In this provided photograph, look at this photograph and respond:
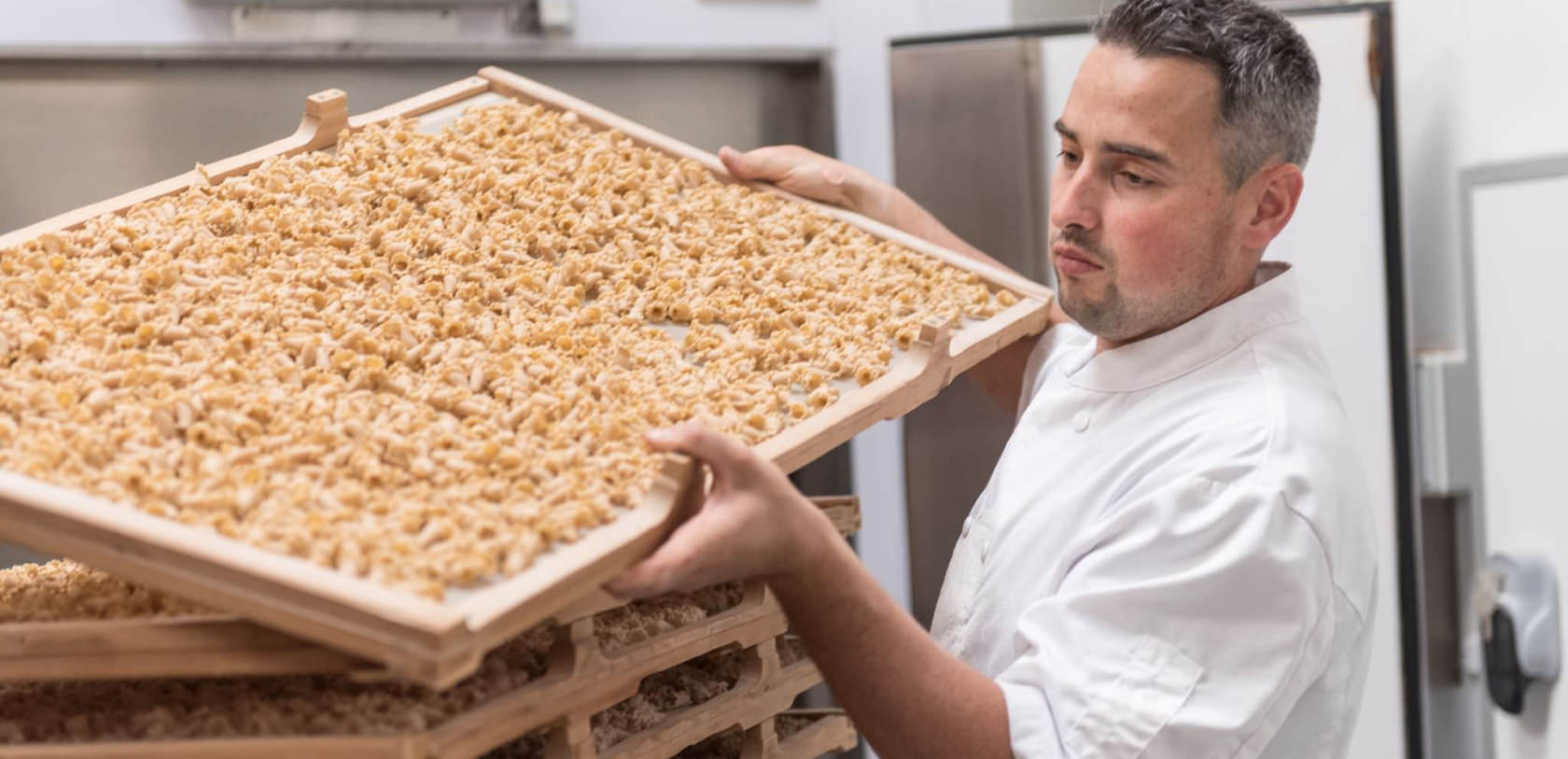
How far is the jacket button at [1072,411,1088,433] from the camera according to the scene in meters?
1.56

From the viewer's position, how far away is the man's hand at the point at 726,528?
0.98 meters

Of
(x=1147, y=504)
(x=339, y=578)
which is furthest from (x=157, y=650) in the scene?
Result: (x=1147, y=504)

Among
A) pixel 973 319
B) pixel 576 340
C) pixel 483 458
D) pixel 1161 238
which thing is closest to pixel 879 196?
pixel 973 319

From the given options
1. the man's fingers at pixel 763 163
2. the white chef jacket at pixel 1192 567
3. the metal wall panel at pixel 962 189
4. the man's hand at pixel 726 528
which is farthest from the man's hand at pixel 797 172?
the metal wall panel at pixel 962 189

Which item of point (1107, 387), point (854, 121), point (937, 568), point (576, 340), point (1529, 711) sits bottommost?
point (1529, 711)

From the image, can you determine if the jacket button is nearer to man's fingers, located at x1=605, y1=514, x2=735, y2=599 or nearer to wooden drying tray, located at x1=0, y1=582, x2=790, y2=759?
wooden drying tray, located at x1=0, y1=582, x2=790, y2=759

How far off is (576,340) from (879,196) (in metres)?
0.69

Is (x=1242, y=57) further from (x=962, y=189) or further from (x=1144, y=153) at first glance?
(x=962, y=189)

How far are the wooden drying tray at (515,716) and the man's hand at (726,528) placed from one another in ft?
0.38

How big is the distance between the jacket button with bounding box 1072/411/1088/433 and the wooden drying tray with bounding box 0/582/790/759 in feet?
1.65

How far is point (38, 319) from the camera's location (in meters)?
1.08

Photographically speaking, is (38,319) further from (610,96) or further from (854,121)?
(854,121)

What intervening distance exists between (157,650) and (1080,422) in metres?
1.00

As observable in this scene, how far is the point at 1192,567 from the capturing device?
4.13 feet
